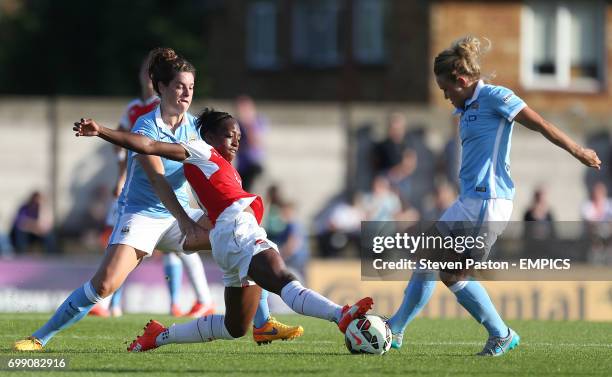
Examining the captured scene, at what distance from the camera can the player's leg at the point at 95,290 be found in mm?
10195

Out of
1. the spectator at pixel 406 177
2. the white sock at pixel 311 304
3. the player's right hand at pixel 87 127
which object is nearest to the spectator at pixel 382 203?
the spectator at pixel 406 177

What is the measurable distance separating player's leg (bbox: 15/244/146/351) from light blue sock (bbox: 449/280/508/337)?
86.5 inches

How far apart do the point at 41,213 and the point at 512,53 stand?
38.6 ft

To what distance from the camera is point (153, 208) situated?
10.7 metres

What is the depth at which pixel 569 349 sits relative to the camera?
36.5 ft

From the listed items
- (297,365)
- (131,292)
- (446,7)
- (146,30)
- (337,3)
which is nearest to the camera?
(297,365)

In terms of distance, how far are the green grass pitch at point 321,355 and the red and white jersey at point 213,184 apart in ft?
3.25

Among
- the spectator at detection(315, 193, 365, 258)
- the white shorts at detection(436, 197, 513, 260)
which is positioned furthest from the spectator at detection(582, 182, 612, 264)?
the white shorts at detection(436, 197, 513, 260)

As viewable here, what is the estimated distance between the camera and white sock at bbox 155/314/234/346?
390 inches

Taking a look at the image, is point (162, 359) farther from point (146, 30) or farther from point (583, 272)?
point (146, 30)

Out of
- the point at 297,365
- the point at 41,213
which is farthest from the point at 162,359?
the point at 41,213

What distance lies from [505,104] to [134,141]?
96.6 inches

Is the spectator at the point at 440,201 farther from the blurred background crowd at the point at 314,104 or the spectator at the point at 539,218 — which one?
the spectator at the point at 539,218

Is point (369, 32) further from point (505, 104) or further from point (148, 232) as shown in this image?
point (505, 104)
